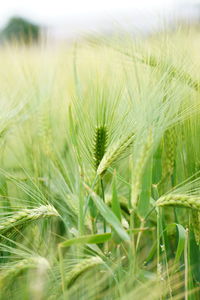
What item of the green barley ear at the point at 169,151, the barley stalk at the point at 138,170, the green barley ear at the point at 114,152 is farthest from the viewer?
the green barley ear at the point at 169,151

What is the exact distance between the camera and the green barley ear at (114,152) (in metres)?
0.71

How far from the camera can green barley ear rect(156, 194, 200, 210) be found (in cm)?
68

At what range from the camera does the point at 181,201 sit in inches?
27.1

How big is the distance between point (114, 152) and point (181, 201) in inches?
4.8

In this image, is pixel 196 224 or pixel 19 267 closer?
pixel 19 267

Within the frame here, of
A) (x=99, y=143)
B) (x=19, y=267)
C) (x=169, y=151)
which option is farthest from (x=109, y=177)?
(x=19, y=267)

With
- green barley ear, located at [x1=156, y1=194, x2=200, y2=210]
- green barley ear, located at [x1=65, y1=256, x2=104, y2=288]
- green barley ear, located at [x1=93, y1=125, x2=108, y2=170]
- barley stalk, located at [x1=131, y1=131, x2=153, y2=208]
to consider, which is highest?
green barley ear, located at [x1=93, y1=125, x2=108, y2=170]

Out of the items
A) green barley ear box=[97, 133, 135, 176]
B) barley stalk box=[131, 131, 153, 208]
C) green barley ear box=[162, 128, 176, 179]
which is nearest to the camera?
barley stalk box=[131, 131, 153, 208]

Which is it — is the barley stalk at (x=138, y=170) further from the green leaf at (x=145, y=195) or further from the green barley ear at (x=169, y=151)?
the green barley ear at (x=169, y=151)

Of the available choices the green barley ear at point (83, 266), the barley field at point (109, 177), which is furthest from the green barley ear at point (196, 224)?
the green barley ear at point (83, 266)

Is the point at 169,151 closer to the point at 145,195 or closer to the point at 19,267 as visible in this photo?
the point at 145,195

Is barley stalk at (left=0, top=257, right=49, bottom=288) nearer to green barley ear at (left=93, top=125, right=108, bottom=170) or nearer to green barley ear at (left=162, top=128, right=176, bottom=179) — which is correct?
green barley ear at (left=93, top=125, right=108, bottom=170)

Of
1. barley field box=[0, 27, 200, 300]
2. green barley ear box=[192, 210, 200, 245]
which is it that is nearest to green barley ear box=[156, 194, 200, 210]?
barley field box=[0, 27, 200, 300]

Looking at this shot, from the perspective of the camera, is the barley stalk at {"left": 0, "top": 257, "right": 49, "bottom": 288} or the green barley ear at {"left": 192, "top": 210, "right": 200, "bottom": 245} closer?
the barley stalk at {"left": 0, "top": 257, "right": 49, "bottom": 288}
